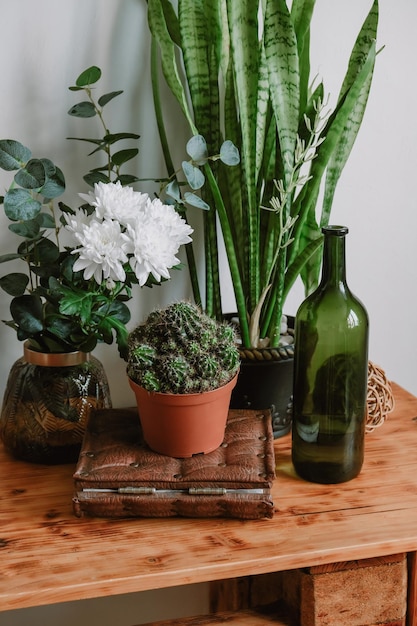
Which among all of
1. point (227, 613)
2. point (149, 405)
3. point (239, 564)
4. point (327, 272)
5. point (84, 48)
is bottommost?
point (227, 613)

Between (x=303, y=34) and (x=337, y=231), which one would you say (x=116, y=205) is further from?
(x=303, y=34)

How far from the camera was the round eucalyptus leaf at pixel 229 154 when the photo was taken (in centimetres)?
115

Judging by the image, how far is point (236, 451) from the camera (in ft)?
3.57

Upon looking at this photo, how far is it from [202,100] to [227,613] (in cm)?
80

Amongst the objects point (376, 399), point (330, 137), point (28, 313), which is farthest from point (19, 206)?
point (376, 399)

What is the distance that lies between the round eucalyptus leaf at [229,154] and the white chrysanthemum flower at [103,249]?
0.74ft

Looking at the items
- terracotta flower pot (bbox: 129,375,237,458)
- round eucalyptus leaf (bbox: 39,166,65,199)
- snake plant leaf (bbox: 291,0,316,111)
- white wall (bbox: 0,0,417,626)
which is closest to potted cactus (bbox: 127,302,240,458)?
terracotta flower pot (bbox: 129,375,237,458)

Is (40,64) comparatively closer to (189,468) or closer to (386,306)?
(189,468)

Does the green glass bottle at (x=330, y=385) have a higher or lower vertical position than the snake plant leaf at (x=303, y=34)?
lower

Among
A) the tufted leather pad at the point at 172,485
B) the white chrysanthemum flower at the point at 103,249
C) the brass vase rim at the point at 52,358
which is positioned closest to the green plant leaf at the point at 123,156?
the white chrysanthemum flower at the point at 103,249

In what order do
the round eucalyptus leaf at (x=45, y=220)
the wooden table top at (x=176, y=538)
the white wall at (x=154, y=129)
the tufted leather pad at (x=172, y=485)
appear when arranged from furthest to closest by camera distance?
the white wall at (x=154, y=129) < the round eucalyptus leaf at (x=45, y=220) < the tufted leather pad at (x=172, y=485) < the wooden table top at (x=176, y=538)

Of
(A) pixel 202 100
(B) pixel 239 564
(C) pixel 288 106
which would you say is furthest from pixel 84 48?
(B) pixel 239 564

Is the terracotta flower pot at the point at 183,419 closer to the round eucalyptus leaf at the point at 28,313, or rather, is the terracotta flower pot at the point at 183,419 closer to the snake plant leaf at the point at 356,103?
the round eucalyptus leaf at the point at 28,313

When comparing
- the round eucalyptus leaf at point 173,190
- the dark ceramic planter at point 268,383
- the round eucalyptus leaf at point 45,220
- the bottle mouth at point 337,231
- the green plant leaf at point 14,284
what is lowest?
the dark ceramic planter at point 268,383
